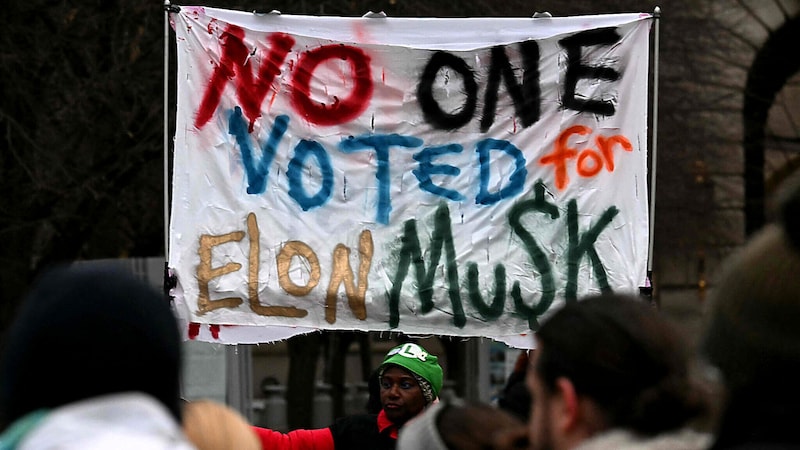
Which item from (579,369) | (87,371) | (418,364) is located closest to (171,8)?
(418,364)

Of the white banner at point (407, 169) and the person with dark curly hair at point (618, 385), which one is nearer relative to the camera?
the person with dark curly hair at point (618, 385)

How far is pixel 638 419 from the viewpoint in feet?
6.67

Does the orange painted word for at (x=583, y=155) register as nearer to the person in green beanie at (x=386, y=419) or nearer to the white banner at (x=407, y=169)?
the white banner at (x=407, y=169)

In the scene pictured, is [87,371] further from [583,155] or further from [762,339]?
[583,155]

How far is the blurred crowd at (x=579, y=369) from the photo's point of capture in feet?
5.53

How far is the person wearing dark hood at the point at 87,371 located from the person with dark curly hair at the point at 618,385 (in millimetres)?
630

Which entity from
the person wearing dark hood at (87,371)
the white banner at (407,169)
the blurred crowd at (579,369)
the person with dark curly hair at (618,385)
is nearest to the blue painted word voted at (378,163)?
the white banner at (407,169)

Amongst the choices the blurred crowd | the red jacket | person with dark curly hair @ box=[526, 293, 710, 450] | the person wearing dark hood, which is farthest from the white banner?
the person wearing dark hood

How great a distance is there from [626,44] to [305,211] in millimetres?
1369

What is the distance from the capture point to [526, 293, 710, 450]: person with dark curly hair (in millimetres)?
2039

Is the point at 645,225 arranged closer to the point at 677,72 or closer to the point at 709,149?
the point at 677,72

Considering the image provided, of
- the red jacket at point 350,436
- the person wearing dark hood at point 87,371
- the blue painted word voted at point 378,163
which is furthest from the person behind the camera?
the blue painted word voted at point 378,163

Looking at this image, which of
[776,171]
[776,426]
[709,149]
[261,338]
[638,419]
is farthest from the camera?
[776,171]

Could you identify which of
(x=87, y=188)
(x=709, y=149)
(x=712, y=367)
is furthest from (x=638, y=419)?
(x=709, y=149)
